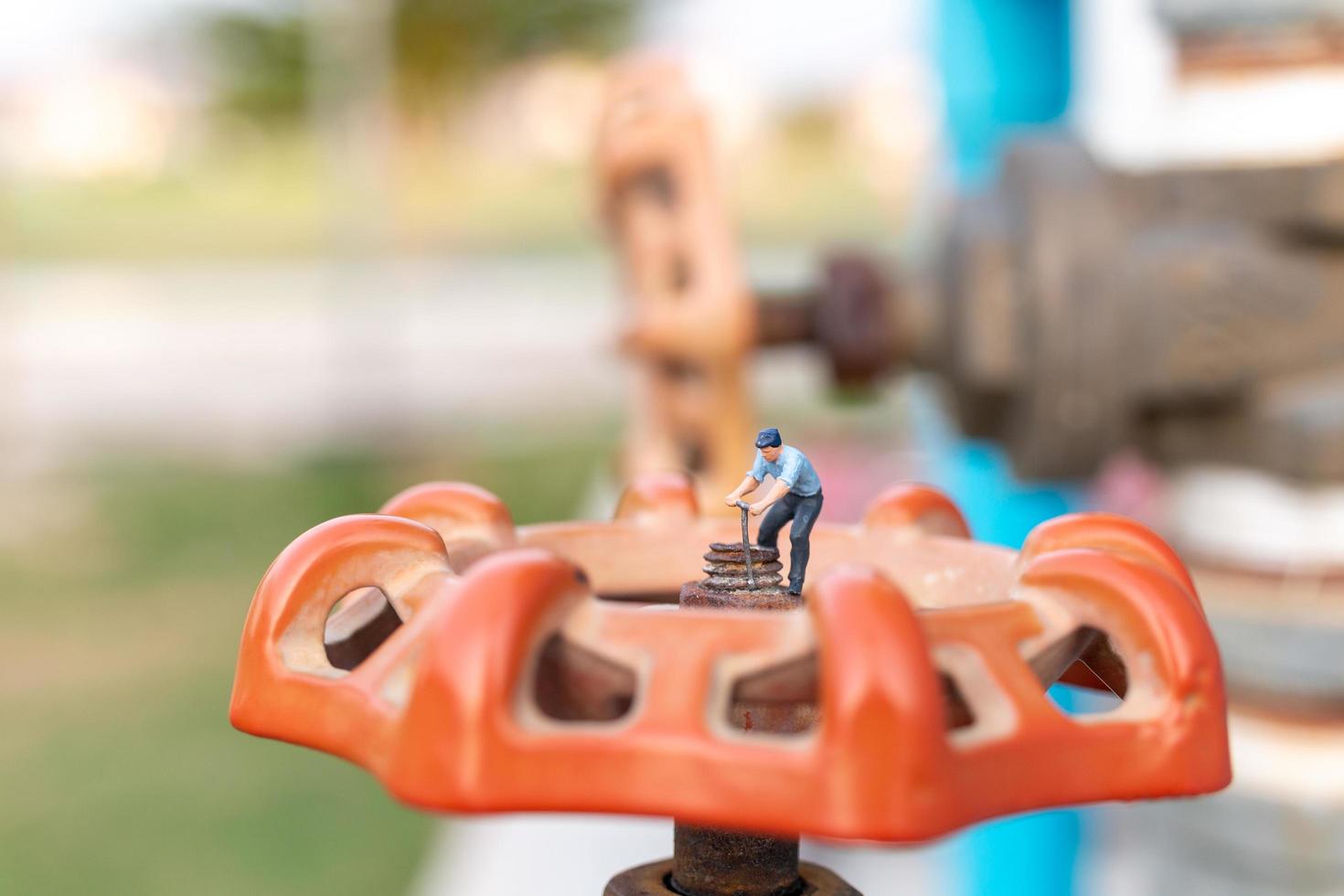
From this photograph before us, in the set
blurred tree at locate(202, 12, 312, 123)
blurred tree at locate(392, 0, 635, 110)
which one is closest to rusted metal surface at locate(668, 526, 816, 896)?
blurred tree at locate(392, 0, 635, 110)

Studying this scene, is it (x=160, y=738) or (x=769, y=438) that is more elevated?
(x=769, y=438)

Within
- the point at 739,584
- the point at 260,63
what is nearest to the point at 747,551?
the point at 739,584

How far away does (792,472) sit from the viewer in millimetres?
741

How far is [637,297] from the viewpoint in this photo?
1.62 meters

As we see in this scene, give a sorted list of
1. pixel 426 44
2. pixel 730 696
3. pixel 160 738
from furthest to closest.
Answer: pixel 426 44 < pixel 160 738 < pixel 730 696

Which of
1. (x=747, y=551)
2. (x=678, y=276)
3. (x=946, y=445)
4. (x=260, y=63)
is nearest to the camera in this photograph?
(x=747, y=551)

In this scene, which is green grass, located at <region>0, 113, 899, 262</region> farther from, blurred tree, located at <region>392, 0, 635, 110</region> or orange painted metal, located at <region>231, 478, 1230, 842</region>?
orange painted metal, located at <region>231, 478, 1230, 842</region>

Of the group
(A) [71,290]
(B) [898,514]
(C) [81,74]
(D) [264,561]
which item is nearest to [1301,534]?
(B) [898,514]

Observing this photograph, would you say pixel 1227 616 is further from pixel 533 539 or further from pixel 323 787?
pixel 323 787

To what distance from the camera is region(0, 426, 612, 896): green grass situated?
9.21 feet

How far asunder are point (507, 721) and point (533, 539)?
0.86 feet

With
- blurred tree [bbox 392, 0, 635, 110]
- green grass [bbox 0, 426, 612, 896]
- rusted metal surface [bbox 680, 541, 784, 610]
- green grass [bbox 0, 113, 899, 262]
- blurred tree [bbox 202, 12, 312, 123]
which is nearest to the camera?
rusted metal surface [bbox 680, 541, 784, 610]

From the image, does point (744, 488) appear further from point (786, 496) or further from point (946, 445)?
point (946, 445)

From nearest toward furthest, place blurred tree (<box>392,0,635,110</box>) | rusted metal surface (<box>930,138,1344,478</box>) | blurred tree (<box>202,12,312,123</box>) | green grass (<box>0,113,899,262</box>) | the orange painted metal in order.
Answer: the orange painted metal, rusted metal surface (<box>930,138,1344,478</box>), blurred tree (<box>392,0,635,110</box>), blurred tree (<box>202,12,312,123</box>), green grass (<box>0,113,899,262</box>)
